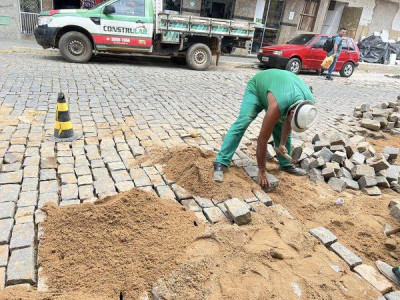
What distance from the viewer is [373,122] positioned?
21.1 ft

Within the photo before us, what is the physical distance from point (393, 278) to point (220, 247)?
148 centimetres

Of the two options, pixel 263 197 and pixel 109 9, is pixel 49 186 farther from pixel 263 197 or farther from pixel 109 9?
pixel 109 9

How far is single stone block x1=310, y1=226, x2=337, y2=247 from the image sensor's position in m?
2.82

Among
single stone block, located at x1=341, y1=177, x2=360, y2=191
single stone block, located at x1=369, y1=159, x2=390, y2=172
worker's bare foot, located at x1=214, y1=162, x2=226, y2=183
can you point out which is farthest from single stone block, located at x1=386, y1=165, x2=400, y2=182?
worker's bare foot, located at x1=214, y1=162, x2=226, y2=183

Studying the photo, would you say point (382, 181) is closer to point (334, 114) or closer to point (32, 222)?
point (334, 114)

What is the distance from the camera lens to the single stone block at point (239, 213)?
2.85 metres

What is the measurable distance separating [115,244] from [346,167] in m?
3.41

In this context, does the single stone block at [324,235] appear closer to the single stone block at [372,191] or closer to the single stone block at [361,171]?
the single stone block at [372,191]

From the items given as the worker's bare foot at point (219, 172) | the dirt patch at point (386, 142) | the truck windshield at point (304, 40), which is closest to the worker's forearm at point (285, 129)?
the worker's bare foot at point (219, 172)

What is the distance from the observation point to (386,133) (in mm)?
6547

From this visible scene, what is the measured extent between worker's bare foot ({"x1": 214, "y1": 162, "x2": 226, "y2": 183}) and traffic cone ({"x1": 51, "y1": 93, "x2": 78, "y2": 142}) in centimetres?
210

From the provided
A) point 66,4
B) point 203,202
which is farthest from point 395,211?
point 66,4

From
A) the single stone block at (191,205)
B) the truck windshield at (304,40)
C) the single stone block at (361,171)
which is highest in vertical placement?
the truck windshield at (304,40)

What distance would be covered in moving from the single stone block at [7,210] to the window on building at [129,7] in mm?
7959
